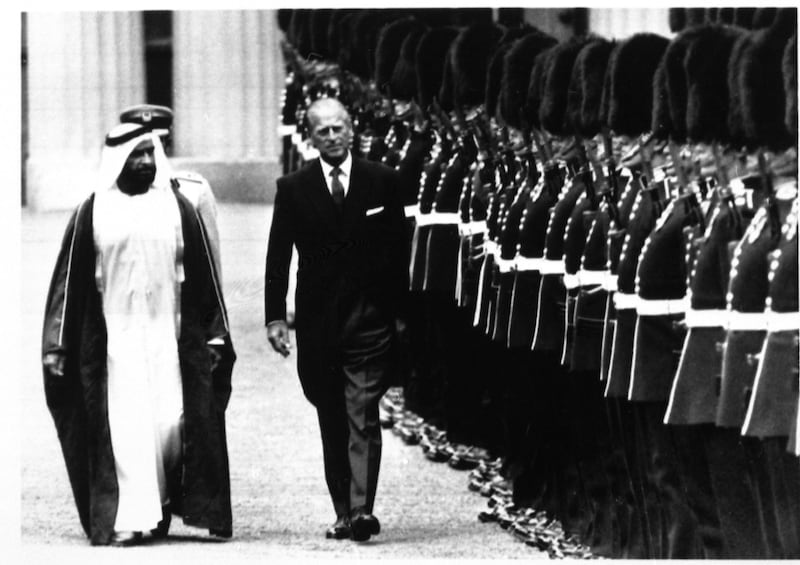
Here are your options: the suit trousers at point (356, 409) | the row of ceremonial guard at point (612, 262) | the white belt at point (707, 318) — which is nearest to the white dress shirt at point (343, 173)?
the suit trousers at point (356, 409)

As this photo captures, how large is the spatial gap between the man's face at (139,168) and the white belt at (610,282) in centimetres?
159

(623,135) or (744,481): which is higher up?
(623,135)

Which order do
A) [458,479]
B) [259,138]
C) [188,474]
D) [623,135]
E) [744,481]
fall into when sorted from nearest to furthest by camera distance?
[744,481], [623,135], [188,474], [458,479], [259,138]

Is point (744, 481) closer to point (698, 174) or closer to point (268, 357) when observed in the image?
point (698, 174)

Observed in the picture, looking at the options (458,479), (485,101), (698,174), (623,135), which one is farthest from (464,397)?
(698,174)

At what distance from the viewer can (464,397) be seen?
877 centimetres

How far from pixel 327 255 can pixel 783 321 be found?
78.4 inches

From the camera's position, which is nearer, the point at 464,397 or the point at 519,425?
the point at 519,425

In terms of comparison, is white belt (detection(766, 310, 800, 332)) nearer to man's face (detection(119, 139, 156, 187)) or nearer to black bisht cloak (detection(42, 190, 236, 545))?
black bisht cloak (detection(42, 190, 236, 545))

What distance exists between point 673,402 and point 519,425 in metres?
1.78

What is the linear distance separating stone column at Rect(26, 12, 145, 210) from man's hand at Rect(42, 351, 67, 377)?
56cm

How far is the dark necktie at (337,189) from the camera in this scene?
7371mm

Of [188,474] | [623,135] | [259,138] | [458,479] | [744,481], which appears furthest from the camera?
[259,138]

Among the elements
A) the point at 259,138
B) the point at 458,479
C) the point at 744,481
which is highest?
the point at 259,138
